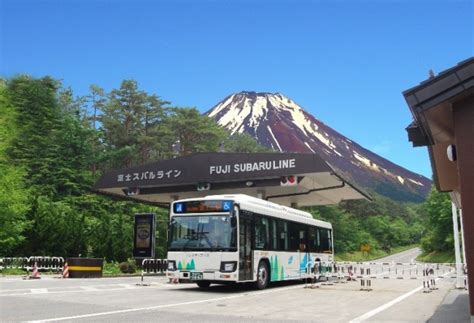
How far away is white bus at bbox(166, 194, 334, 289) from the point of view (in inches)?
608

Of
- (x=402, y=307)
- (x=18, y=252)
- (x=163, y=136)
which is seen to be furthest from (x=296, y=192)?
(x=163, y=136)

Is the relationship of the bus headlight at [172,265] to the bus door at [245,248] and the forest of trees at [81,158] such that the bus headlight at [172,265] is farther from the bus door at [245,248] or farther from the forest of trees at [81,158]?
the forest of trees at [81,158]

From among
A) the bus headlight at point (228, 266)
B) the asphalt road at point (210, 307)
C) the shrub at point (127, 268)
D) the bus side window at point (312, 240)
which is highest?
the bus side window at point (312, 240)

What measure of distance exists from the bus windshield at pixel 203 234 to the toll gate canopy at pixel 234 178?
8642mm

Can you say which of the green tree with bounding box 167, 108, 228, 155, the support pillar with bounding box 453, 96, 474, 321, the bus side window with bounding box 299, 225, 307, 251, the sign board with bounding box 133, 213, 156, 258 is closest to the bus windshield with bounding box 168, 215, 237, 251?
the bus side window with bounding box 299, 225, 307, 251

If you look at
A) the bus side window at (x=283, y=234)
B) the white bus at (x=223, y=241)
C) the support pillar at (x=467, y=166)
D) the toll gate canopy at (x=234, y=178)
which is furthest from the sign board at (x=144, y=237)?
the support pillar at (x=467, y=166)

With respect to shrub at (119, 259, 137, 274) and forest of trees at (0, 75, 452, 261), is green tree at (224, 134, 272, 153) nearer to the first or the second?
forest of trees at (0, 75, 452, 261)

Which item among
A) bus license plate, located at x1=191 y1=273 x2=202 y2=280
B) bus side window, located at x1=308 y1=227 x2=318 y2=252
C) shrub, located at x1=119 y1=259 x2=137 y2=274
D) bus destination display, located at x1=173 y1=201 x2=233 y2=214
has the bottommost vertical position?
shrub, located at x1=119 y1=259 x2=137 y2=274

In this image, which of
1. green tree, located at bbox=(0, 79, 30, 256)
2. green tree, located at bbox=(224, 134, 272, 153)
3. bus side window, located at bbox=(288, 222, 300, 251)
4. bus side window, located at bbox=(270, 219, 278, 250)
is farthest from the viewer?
green tree, located at bbox=(224, 134, 272, 153)

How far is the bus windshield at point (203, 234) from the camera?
15.5 m

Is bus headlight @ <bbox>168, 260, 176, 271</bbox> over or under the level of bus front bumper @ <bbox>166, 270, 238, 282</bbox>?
over

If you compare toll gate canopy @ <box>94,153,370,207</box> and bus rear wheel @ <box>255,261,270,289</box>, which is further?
toll gate canopy @ <box>94,153,370,207</box>

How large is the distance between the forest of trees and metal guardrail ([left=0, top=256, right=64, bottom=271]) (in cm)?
125

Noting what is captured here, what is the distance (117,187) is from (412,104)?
75.9 feet
